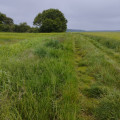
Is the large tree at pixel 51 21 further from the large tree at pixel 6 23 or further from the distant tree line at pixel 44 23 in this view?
the large tree at pixel 6 23

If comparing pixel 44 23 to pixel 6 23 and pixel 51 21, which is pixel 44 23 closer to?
pixel 51 21

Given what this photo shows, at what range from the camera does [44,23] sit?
41.1 m

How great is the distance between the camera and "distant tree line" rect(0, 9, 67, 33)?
4153 cm

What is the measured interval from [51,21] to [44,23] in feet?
10.6

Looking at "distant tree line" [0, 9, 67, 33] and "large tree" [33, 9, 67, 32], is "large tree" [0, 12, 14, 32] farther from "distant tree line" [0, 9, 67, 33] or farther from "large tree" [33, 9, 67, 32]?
"large tree" [33, 9, 67, 32]

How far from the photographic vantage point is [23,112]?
1.49 meters

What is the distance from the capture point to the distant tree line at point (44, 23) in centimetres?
4153

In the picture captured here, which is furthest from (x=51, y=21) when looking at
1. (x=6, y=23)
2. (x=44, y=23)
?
(x=6, y=23)

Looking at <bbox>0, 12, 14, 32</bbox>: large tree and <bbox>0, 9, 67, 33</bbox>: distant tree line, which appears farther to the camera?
<bbox>0, 12, 14, 32</bbox>: large tree

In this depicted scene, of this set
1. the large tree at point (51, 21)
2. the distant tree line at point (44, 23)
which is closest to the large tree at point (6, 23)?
the distant tree line at point (44, 23)

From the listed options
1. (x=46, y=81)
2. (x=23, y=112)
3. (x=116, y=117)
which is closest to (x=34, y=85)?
(x=46, y=81)

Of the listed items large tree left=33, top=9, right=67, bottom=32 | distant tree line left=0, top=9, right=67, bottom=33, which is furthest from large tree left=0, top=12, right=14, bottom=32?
large tree left=33, top=9, right=67, bottom=32

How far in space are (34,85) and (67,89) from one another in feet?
2.38

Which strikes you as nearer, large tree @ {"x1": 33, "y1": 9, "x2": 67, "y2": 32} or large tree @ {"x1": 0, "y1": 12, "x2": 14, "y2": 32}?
large tree @ {"x1": 33, "y1": 9, "x2": 67, "y2": 32}
